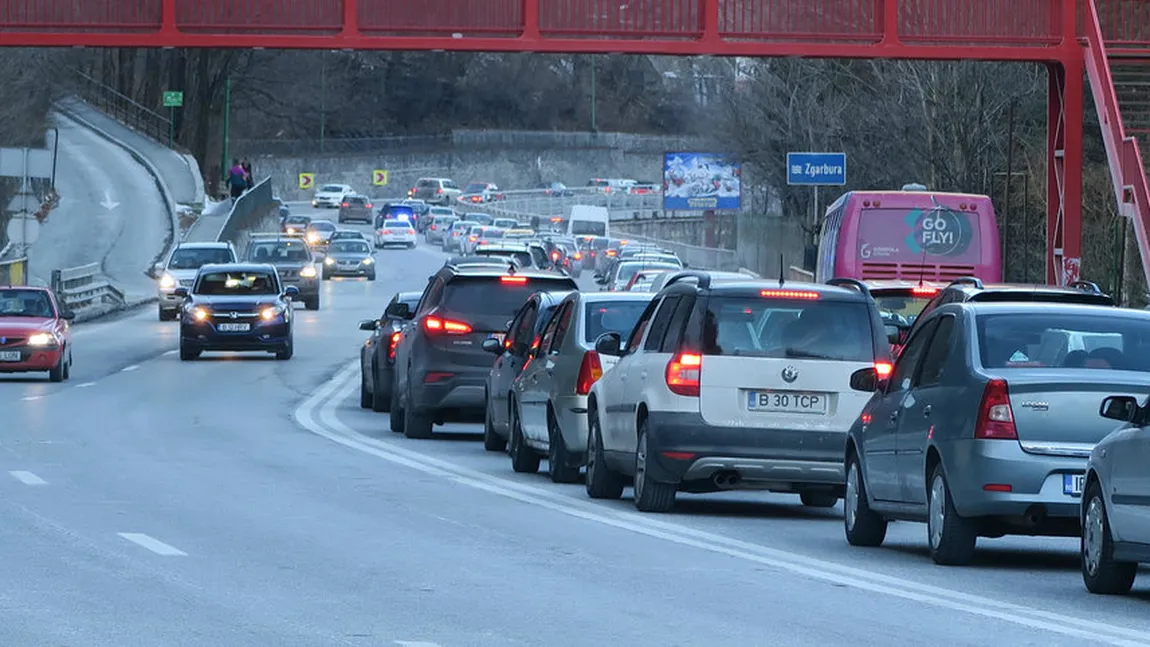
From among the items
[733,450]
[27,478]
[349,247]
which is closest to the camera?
[733,450]

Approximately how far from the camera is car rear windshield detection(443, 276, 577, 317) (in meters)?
24.9

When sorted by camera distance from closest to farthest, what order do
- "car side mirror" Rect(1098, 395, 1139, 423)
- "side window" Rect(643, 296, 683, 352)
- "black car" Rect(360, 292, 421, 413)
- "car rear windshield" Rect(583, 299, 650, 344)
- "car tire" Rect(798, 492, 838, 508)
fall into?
"car side mirror" Rect(1098, 395, 1139, 423) → "side window" Rect(643, 296, 683, 352) → "car tire" Rect(798, 492, 838, 508) → "car rear windshield" Rect(583, 299, 650, 344) → "black car" Rect(360, 292, 421, 413)

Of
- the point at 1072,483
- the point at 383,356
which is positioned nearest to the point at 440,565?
the point at 1072,483

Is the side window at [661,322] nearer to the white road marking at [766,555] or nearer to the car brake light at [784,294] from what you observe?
the car brake light at [784,294]

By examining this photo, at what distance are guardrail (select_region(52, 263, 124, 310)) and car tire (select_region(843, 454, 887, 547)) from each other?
42.5 m

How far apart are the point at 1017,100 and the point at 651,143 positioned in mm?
125276

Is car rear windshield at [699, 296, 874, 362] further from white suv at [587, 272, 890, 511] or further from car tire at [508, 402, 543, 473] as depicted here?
car tire at [508, 402, 543, 473]

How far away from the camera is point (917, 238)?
108ft

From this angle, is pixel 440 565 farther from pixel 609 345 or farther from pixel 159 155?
pixel 159 155

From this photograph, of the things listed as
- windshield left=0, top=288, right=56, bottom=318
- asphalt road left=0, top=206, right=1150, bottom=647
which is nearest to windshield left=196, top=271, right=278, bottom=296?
windshield left=0, top=288, right=56, bottom=318

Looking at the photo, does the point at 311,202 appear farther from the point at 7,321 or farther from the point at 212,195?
the point at 7,321

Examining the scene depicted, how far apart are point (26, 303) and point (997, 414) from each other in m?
26.0

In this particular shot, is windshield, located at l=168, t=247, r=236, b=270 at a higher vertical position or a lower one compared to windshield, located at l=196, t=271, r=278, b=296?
higher

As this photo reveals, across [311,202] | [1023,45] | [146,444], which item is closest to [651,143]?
[311,202]
